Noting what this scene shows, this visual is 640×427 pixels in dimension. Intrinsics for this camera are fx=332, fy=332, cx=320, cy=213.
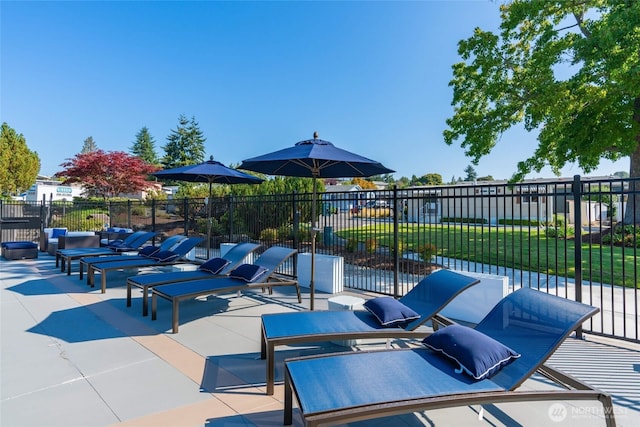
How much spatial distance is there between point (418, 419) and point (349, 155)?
3.55 m

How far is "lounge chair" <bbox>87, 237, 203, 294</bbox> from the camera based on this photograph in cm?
635

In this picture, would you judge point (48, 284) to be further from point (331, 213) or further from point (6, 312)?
point (331, 213)

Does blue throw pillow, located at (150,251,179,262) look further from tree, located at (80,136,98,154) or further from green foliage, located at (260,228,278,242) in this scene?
tree, located at (80,136,98,154)

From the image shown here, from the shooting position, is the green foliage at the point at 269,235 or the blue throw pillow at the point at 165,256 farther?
the green foliage at the point at 269,235

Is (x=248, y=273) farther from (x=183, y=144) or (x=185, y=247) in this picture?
(x=183, y=144)

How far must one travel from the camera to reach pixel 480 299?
4.83 m

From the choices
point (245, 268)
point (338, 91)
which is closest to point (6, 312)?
point (245, 268)

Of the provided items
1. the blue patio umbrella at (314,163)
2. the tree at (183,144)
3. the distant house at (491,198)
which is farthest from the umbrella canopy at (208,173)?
the tree at (183,144)

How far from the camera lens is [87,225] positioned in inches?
613

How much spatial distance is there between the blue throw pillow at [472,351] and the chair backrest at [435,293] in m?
0.76

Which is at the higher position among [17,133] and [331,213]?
[17,133]

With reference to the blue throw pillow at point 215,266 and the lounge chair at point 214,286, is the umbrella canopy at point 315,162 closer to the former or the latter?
the lounge chair at point 214,286

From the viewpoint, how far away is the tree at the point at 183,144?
1687 inches

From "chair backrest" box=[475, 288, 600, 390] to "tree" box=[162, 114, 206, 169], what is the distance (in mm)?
43646
